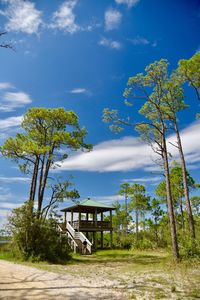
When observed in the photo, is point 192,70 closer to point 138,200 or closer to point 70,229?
point 70,229

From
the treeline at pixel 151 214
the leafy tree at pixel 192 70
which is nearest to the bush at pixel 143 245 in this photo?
the treeline at pixel 151 214

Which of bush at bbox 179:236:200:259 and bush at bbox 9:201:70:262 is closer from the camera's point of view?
bush at bbox 179:236:200:259

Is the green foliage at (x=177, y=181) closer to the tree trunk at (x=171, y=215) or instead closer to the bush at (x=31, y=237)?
the tree trunk at (x=171, y=215)

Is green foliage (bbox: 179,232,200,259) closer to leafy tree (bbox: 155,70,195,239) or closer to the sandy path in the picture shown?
leafy tree (bbox: 155,70,195,239)

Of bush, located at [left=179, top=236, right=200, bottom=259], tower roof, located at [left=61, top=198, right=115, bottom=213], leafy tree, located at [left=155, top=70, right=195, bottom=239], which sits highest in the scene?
leafy tree, located at [left=155, top=70, right=195, bottom=239]

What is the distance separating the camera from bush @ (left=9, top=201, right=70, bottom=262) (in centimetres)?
1594

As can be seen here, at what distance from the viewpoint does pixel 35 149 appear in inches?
727

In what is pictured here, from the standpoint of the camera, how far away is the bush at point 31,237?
15938 mm

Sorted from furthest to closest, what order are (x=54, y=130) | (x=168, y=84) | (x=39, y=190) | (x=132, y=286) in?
(x=54, y=130)
(x=39, y=190)
(x=168, y=84)
(x=132, y=286)

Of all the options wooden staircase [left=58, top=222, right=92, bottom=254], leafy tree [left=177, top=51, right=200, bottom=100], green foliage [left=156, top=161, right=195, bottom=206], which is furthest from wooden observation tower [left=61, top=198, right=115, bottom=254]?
leafy tree [left=177, top=51, right=200, bottom=100]

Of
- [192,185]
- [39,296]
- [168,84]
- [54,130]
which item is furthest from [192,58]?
[192,185]

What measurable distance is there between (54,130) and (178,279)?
44.6 feet

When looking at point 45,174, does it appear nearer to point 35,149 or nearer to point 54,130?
point 35,149

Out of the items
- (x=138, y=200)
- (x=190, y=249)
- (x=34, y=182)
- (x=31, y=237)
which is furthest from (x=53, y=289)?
(x=138, y=200)
